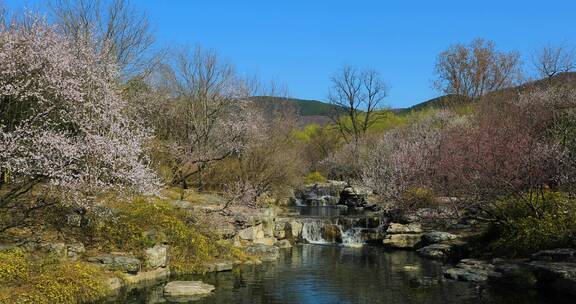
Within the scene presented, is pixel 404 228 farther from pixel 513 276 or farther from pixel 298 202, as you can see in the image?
pixel 298 202

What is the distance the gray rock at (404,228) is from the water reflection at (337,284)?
15.2ft

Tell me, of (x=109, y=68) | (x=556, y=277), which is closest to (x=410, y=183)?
(x=556, y=277)

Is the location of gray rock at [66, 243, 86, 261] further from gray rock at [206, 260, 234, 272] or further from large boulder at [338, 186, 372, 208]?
large boulder at [338, 186, 372, 208]

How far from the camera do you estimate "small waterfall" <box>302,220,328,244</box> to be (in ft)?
94.1

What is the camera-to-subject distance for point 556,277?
15.5 m

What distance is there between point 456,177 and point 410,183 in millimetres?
6775

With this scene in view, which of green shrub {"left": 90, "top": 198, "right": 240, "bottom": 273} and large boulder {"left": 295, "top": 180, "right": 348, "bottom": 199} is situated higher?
large boulder {"left": 295, "top": 180, "right": 348, "bottom": 199}

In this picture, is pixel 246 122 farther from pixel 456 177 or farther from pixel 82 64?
pixel 82 64

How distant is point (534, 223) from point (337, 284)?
8.27 metres

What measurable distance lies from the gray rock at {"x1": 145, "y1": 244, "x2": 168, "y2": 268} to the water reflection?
1.18 metres

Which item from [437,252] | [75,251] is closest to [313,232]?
[437,252]

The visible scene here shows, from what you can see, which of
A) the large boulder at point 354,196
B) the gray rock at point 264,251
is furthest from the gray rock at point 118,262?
the large boulder at point 354,196

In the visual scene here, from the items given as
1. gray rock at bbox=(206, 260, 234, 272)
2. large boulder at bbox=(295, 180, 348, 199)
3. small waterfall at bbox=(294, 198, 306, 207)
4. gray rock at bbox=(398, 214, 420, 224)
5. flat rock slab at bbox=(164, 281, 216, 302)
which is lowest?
flat rock slab at bbox=(164, 281, 216, 302)

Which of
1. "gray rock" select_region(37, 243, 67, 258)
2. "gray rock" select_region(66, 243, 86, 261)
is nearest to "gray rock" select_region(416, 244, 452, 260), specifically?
"gray rock" select_region(66, 243, 86, 261)
